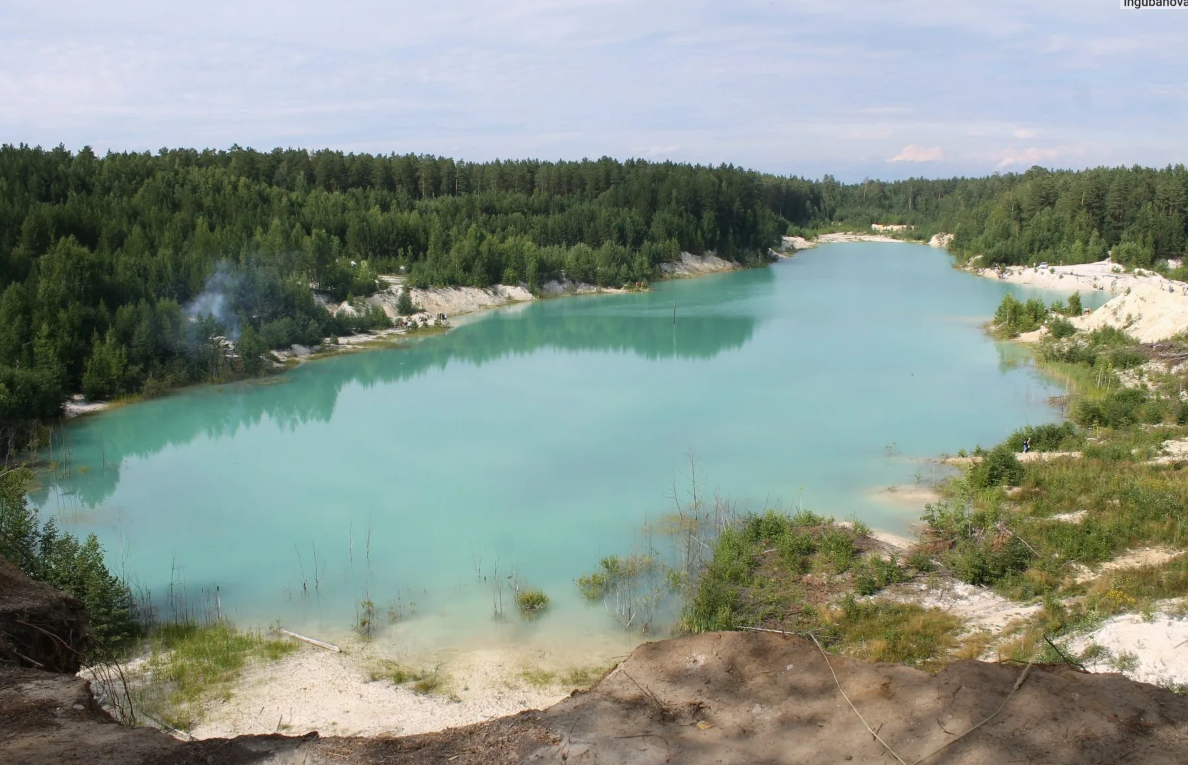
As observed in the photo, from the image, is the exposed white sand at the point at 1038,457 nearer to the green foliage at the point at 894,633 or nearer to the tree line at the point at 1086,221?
the green foliage at the point at 894,633

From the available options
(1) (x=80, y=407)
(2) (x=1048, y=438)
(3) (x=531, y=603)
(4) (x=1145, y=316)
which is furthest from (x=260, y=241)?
(4) (x=1145, y=316)

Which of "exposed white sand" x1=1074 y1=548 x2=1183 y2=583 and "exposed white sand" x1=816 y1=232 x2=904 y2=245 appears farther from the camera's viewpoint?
"exposed white sand" x1=816 y1=232 x2=904 y2=245

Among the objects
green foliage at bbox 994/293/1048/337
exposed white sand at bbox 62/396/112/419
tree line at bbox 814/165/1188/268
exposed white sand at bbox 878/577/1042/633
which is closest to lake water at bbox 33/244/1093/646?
exposed white sand at bbox 62/396/112/419

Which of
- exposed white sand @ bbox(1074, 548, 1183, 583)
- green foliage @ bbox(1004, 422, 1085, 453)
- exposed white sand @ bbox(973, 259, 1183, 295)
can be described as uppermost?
exposed white sand @ bbox(973, 259, 1183, 295)

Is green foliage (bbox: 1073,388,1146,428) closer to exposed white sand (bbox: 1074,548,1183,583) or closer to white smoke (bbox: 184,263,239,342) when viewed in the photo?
exposed white sand (bbox: 1074,548,1183,583)

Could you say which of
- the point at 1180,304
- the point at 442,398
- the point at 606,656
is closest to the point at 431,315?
the point at 442,398

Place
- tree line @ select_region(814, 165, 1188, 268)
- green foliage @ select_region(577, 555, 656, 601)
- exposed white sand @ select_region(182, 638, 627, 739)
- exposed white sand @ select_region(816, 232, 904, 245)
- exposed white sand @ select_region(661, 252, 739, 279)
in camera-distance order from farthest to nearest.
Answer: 1. exposed white sand @ select_region(816, 232, 904, 245)
2. exposed white sand @ select_region(661, 252, 739, 279)
3. tree line @ select_region(814, 165, 1188, 268)
4. green foliage @ select_region(577, 555, 656, 601)
5. exposed white sand @ select_region(182, 638, 627, 739)

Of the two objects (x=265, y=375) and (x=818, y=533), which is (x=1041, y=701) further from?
(x=265, y=375)

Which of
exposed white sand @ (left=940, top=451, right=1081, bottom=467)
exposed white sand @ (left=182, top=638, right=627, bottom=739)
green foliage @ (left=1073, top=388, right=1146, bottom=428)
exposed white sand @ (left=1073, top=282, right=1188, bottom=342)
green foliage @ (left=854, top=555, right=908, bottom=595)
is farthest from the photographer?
exposed white sand @ (left=1073, top=282, right=1188, bottom=342)
